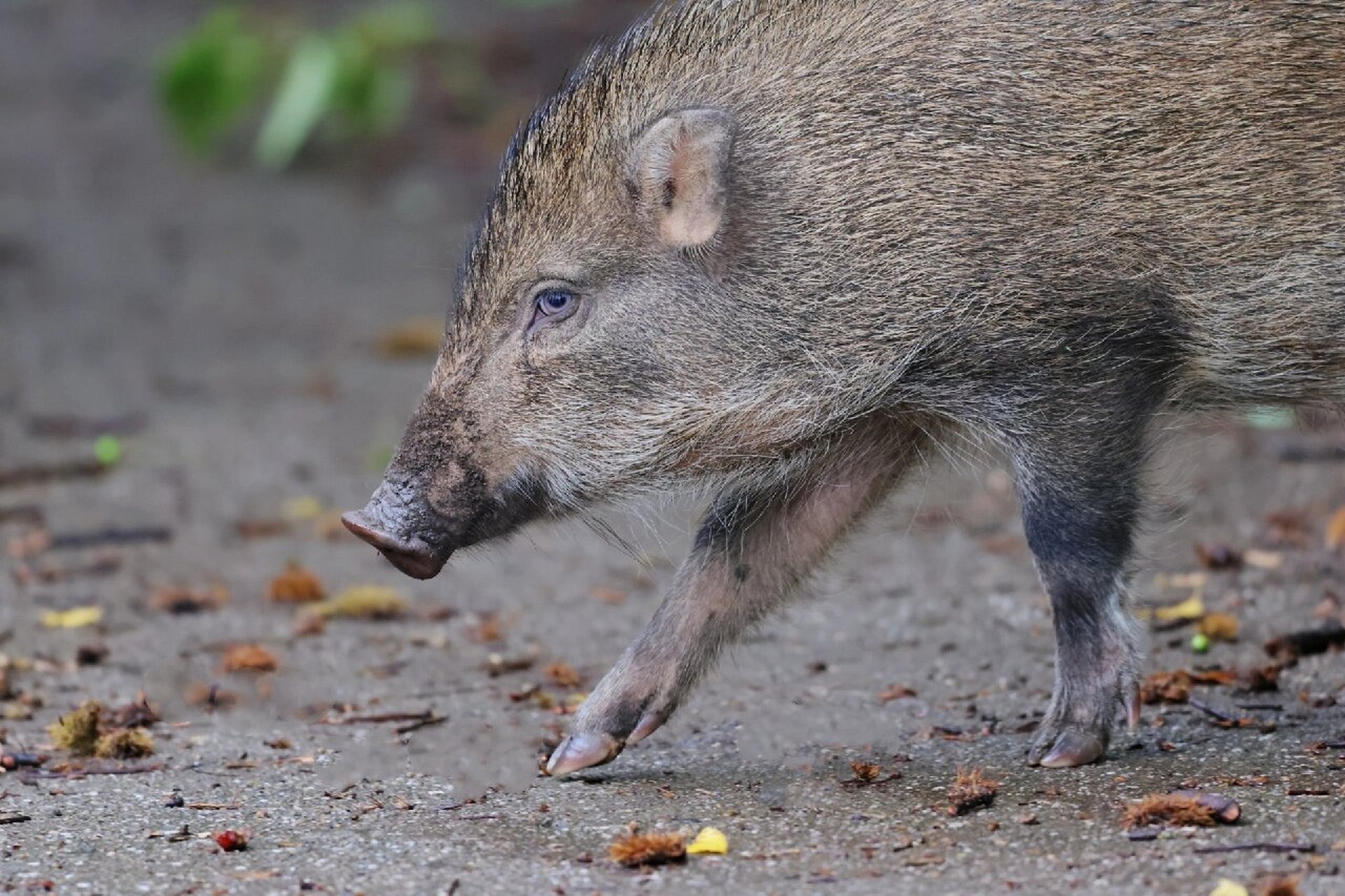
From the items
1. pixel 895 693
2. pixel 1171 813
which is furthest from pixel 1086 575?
pixel 895 693

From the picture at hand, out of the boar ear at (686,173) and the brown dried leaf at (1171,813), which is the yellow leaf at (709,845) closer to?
the brown dried leaf at (1171,813)

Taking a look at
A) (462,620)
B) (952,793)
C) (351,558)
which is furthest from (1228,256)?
(351,558)

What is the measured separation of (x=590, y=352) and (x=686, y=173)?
0.52m

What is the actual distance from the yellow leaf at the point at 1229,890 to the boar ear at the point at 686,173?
2.10 metres

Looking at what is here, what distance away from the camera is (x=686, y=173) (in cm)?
475

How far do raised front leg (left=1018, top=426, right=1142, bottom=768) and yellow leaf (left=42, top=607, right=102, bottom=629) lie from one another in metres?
3.28

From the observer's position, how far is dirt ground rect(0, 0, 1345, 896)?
389 centimetres

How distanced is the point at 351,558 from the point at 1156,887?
14.3 ft

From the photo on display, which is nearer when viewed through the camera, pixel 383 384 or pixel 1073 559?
pixel 1073 559

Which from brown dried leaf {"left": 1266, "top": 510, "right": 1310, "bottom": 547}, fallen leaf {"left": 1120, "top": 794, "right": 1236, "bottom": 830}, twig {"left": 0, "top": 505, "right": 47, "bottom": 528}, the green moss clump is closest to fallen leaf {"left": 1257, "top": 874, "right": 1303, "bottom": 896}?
fallen leaf {"left": 1120, "top": 794, "right": 1236, "bottom": 830}

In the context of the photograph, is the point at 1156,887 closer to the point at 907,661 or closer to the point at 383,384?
the point at 907,661

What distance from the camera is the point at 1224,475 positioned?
7.53 metres

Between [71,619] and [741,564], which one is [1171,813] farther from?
[71,619]

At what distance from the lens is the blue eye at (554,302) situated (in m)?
4.88
